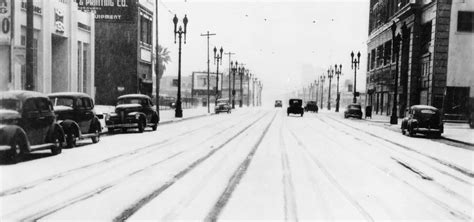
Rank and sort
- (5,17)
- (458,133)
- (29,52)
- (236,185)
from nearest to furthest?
(236,185) < (29,52) < (5,17) < (458,133)

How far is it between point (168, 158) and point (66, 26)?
27.2 metres

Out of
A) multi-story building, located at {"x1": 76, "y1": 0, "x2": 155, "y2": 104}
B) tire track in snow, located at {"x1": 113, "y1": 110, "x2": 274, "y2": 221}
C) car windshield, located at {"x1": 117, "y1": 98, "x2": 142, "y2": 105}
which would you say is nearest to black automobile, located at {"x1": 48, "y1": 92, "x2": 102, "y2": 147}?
tire track in snow, located at {"x1": 113, "y1": 110, "x2": 274, "y2": 221}

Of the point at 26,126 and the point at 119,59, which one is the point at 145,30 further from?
the point at 26,126

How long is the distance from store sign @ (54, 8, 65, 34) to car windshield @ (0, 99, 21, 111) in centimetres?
2398

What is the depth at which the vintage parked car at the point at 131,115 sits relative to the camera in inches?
832

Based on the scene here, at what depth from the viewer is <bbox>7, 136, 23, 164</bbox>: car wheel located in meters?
10.9

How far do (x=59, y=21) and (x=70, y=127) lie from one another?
22468mm

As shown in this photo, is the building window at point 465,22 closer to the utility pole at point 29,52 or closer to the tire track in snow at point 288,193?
the tire track in snow at point 288,193

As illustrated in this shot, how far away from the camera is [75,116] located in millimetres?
15398

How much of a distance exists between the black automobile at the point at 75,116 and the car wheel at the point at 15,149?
3.17m

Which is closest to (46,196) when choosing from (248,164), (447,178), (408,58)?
(248,164)

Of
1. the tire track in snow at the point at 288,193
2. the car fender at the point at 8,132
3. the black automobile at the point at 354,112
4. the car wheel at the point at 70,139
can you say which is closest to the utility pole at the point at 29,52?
the car wheel at the point at 70,139

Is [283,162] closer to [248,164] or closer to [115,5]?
[248,164]

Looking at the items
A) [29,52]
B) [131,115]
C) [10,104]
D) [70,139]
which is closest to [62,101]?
[70,139]
